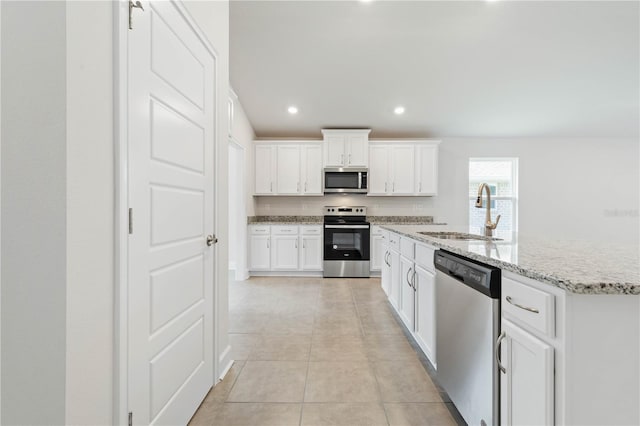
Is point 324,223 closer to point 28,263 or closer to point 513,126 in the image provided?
point 513,126

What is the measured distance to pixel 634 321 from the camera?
2.65 ft

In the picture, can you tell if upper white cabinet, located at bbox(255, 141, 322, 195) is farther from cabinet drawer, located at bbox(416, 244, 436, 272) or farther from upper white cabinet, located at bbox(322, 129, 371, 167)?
cabinet drawer, located at bbox(416, 244, 436, 272)

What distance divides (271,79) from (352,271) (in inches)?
120

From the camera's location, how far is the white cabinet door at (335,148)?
491 centimetres

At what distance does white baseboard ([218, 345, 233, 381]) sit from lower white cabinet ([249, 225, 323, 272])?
2696mm

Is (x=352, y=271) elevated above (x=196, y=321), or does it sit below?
below

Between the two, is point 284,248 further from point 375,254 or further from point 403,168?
point 403,168

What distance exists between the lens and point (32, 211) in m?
0.80

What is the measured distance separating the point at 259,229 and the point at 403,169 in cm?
258

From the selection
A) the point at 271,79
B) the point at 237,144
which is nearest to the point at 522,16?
the point at 271,79

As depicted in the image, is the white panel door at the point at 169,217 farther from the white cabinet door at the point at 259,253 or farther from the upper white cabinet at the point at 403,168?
the upper white cabinet at the point at 403,168

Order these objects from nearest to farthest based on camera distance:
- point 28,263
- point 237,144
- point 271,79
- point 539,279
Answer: point 28,263 < point 539,279 < point 271,79 < point 237,144

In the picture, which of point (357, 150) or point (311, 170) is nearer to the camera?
point (357, 150)

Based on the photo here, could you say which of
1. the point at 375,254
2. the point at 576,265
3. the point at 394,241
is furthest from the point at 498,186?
the point at 576,265
